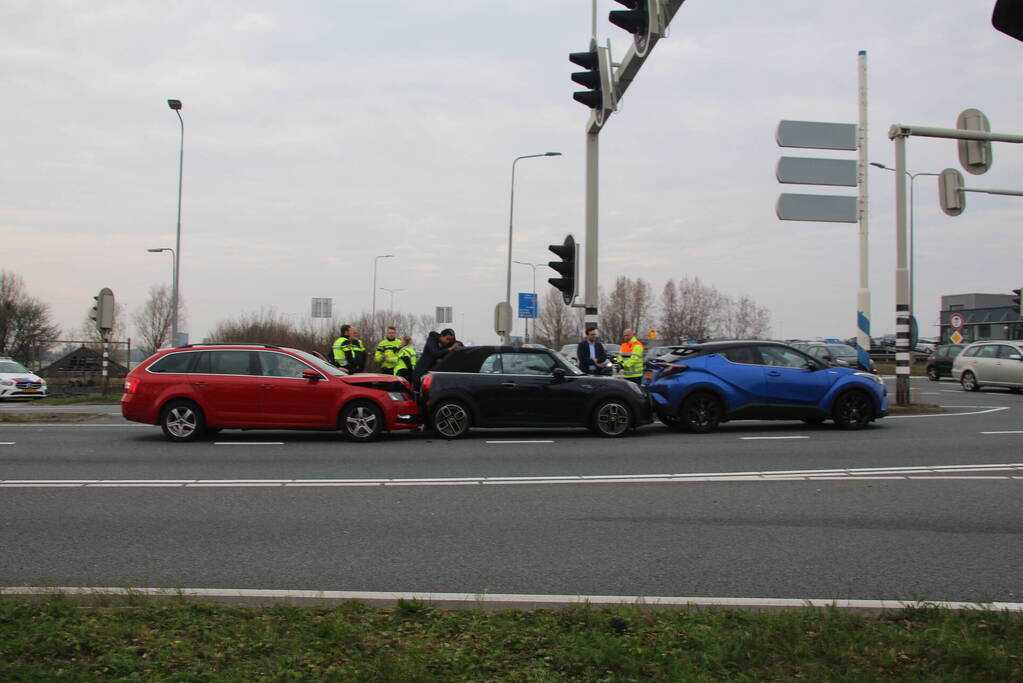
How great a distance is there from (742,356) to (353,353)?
25.9 ft

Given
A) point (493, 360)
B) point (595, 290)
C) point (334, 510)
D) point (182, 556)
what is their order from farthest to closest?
1. point (595, 290)
2. point (493, 360)
3. point (334, 510)
4. point (182, 556)

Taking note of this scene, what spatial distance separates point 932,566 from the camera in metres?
6.14

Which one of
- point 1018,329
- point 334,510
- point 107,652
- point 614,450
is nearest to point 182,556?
point 334,510

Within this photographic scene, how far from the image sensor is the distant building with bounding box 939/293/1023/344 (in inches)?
2827

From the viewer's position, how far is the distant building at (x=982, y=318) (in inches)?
2827

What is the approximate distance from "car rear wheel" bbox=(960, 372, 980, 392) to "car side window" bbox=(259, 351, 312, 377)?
24.3 metres

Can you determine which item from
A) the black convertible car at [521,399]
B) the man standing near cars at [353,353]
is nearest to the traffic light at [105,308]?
the man standing near cars at [353,353]

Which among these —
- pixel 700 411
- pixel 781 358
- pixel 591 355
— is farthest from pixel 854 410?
pixel 591 355

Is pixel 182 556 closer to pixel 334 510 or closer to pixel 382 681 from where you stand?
pixel 334 510

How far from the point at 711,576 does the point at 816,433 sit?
980 centimetres

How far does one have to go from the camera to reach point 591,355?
666 inches

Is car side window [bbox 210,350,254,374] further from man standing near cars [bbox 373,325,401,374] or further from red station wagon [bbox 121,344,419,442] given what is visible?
man standing near cars [bbox 373,325,401,374]

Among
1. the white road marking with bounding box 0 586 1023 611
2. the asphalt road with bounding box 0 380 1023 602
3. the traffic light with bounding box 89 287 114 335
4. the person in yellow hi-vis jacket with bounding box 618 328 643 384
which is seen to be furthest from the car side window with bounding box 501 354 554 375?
the traffic light with bounding box 89 287 114 335

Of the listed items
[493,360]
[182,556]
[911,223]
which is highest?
[911,223]
